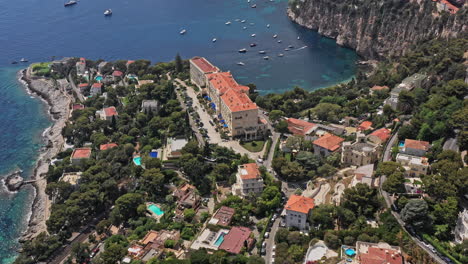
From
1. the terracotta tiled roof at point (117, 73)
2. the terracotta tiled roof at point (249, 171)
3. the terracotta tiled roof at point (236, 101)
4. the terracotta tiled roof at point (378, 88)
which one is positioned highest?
the terracotta tiled roof at point (236, 101)

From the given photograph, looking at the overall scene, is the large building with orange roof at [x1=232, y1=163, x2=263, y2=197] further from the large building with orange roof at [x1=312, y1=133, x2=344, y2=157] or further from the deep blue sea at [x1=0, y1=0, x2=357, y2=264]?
the deep blue sea at [x1=0, y1=0, x2=357, y2=264]

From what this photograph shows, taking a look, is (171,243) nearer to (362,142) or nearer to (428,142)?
(362,142)

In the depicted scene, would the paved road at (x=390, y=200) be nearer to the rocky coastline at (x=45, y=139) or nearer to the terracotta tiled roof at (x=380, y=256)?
the terracotta tiled roof at (x=380, y=256)

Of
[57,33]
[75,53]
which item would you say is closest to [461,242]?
[75,53]

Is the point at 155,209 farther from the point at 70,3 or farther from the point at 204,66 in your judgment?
the point at 70,3

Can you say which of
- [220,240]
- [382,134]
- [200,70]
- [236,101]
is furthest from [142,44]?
Result: [220,240]

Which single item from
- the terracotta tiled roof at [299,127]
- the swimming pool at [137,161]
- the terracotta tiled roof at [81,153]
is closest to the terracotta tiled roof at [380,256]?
the terracotta tiled roof at [299,127]

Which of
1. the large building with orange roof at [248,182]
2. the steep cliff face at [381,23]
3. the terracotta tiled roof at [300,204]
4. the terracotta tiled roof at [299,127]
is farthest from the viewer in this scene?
the steep cliff face at [381,23]
